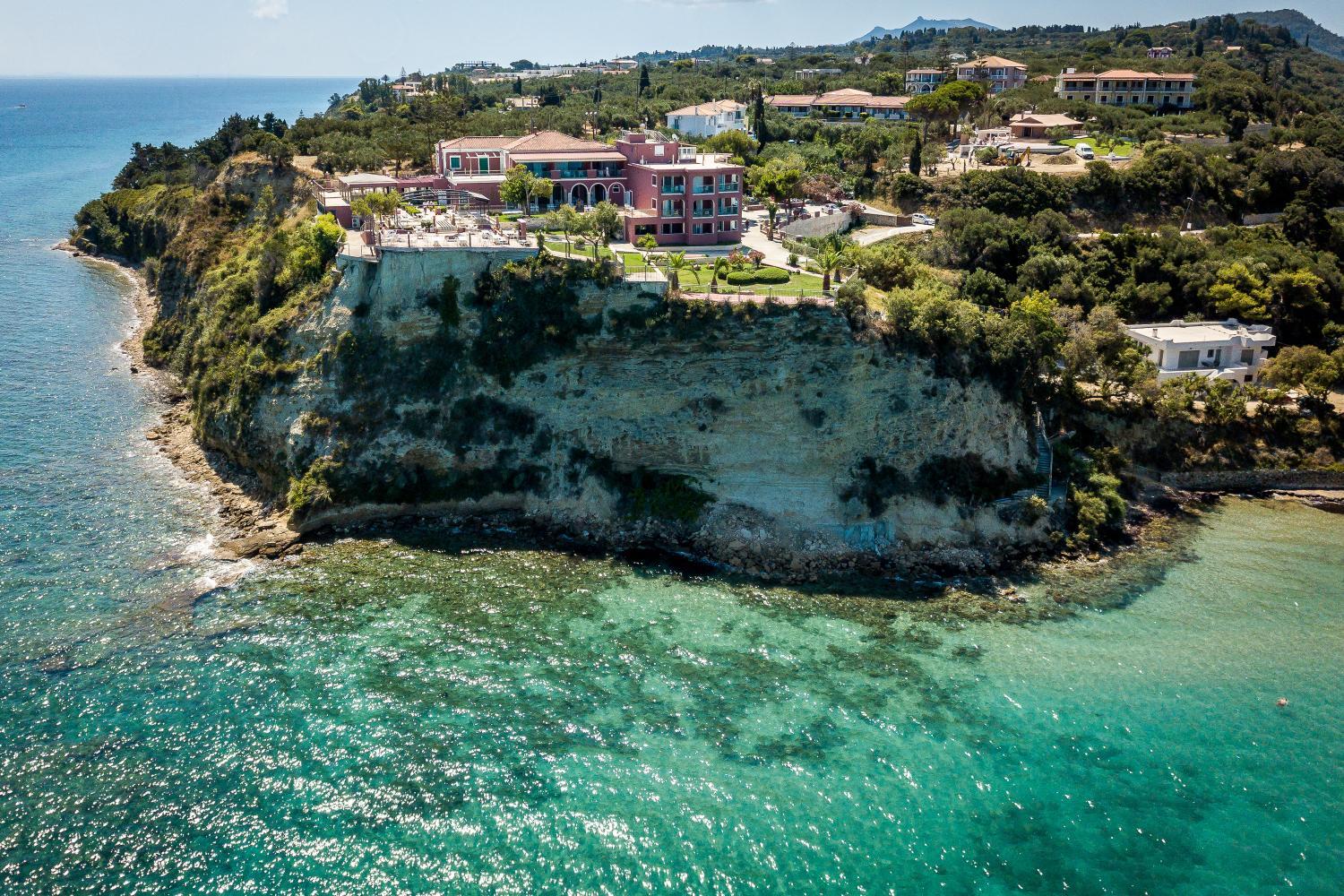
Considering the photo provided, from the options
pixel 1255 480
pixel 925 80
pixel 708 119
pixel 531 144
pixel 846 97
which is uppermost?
pixel 925 80

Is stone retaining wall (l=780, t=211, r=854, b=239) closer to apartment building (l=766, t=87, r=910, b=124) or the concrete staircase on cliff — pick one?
the concrete staircase on cliff

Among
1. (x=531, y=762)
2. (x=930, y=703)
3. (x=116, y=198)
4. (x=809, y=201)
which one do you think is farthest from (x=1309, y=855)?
(x=116, y=198)

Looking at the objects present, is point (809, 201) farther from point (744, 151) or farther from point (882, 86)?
point (882, 86)

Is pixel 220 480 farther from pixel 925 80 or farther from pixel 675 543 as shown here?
pixel 925 80

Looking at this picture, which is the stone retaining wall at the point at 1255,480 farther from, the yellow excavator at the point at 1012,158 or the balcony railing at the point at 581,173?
the balcony railing at the point at 581,173

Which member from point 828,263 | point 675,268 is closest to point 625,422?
point 675,268

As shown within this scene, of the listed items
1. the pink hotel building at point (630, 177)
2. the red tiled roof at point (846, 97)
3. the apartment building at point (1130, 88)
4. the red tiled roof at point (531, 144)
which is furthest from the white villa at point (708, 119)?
the apartment building at point (1130, 88)
